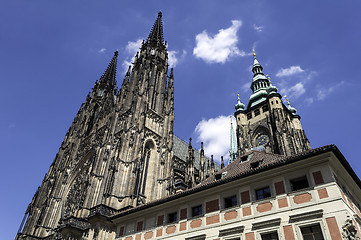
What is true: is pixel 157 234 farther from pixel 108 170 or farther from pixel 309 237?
pixel 108 170

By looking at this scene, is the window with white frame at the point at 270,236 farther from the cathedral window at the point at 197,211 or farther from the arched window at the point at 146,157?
the arched window at the point at 146,157

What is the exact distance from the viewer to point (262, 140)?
44875 mm

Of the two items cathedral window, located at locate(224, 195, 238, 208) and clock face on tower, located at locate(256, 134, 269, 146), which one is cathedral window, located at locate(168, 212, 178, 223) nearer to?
cathedral window, located at locate(224, 195, 238, 208)

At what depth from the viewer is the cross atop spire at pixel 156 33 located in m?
43.2

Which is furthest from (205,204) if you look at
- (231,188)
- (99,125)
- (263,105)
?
(263,105)

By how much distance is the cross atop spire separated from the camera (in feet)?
142

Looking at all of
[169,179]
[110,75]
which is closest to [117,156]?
Answer: [169,179]

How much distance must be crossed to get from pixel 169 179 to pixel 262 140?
20968 millimetres

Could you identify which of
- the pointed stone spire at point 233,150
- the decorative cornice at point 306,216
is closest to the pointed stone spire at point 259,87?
the pointed stone spire at point 233,150

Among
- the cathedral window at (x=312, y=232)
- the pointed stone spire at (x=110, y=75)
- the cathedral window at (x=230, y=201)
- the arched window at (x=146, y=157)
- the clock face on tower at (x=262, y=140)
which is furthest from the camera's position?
the pointed stone spire at (x=110, y=75)

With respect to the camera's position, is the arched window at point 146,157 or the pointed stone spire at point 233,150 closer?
the arched window at point 146,157

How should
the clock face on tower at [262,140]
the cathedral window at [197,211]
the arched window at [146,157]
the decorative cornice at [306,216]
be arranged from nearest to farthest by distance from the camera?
the decorative cornice at [306,216] → the cathedral window at [197,211] → the arched window at [146,157] → the clock face on tower at [262,140]

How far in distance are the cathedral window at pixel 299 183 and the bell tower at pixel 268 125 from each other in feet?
83.3

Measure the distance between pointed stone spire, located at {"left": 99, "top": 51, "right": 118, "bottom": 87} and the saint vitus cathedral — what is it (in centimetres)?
19
